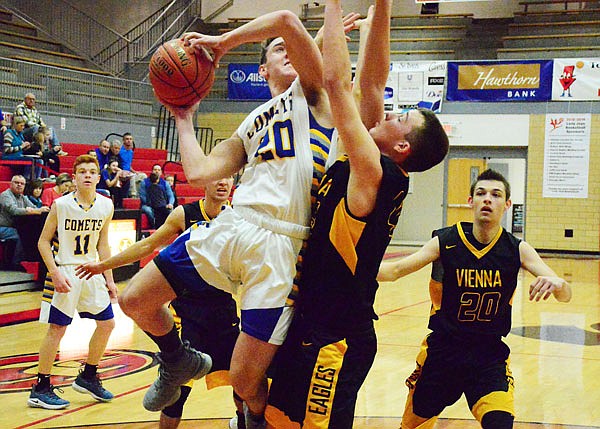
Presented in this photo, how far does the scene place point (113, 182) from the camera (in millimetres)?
12555

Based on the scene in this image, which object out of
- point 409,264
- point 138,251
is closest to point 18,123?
point 138,251

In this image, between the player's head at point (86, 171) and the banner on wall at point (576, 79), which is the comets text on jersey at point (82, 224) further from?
the banner on wall at point (576, 79)

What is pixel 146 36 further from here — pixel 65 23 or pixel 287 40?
pixel 287 40

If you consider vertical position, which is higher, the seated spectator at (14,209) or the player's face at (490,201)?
the player's face at (490,201)

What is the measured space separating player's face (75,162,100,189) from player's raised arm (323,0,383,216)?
10.8ft

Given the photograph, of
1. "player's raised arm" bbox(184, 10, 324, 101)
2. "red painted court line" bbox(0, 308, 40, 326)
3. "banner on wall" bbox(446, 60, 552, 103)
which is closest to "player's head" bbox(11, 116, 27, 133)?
"red painted court line" bbox(0, 308, 40, 326)

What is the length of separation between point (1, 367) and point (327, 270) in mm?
4249

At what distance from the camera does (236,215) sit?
3.07m

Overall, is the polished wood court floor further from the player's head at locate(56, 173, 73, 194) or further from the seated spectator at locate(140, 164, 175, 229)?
the seated spectator at locate(140, 164, 175, 229)

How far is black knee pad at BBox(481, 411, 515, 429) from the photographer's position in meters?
3.58

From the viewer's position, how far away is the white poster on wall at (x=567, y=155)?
16.8 meters

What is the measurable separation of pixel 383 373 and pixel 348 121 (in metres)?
3.97

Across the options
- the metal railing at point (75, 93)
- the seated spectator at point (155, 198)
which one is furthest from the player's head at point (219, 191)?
the metal railing at point (75, 93)

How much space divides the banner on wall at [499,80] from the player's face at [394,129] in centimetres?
1482
